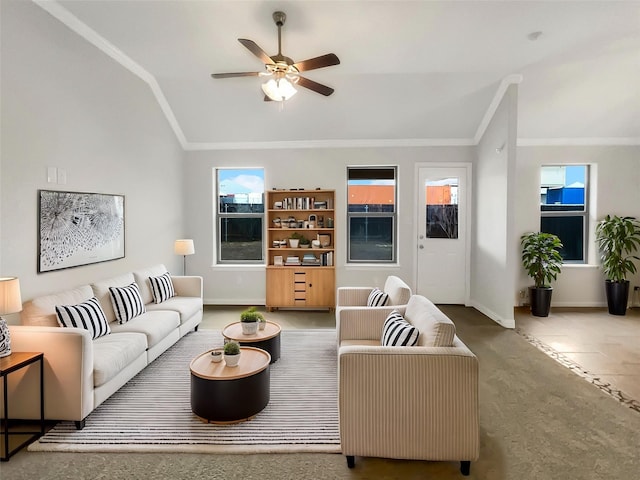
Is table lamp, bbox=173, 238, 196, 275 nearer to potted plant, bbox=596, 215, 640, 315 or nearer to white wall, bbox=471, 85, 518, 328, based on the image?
white wall, bbox=471, 85, 518, 328

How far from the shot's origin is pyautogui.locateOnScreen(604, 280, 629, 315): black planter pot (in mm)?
5559

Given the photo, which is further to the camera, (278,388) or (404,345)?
(278,388)

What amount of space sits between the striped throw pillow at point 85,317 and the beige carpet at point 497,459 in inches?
39.0

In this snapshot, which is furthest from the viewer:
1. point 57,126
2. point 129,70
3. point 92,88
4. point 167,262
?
point 167,262

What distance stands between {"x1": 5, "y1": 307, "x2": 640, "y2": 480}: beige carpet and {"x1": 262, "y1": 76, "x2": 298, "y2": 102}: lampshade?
269 centimetres

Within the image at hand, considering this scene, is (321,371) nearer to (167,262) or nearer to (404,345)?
(404,345)

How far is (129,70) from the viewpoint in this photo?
4484 millimetres

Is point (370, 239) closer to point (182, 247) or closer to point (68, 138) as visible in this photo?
point (182, 247)

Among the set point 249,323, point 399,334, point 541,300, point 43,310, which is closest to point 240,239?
point 249,323

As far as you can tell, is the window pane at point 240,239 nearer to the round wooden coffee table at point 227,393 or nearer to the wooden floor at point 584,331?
the wooden floor at point 584,331

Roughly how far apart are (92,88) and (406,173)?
4.51 meters

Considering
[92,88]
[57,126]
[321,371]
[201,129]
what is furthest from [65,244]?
[201,129]

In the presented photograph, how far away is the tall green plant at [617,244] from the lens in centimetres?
560

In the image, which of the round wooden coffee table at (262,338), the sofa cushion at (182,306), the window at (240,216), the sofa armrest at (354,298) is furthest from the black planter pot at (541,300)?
the sofa cushion at (182,306)
